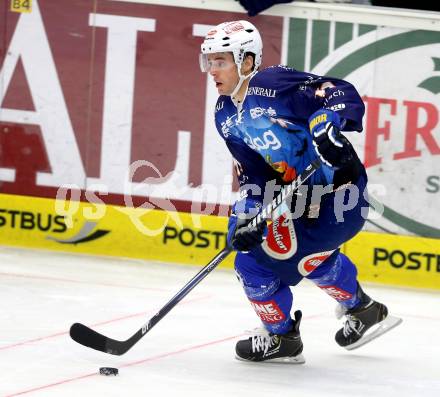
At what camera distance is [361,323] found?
4.91 m

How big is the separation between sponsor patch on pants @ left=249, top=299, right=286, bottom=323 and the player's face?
0.81 metres

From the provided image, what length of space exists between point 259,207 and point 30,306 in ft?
4.53

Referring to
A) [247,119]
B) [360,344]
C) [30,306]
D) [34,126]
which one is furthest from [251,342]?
[34,126]

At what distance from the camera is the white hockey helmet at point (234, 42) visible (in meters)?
4.51

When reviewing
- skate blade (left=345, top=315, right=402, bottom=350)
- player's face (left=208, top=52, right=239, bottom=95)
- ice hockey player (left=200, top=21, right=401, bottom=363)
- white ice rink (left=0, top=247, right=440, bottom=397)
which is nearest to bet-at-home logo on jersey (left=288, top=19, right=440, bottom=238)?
white ice rink (left=0, top=247, right=440, bottom=397)

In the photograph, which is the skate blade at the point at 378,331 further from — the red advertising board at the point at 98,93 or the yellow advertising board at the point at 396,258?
the red advertising board at the point at 98,93

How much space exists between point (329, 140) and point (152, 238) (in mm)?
2766

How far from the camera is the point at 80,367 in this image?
444 centimetres

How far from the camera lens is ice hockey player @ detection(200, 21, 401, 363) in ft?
14.9

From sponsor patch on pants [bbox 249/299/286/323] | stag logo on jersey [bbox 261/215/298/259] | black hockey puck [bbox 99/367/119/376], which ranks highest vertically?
stag logo on jersey [bbox 261/215/298/259]

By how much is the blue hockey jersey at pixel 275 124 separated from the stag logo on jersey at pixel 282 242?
0.49ft

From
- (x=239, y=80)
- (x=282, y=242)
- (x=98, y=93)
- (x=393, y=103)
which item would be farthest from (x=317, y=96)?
(x=98, y=93)

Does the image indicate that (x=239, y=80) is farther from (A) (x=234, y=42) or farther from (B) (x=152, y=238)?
(B) (x=152, y=238)

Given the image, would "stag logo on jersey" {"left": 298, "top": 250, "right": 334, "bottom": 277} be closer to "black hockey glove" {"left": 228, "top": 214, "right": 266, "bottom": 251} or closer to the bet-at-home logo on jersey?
"black hockey glove" {"left": 228, "top": 214, "right": 266, "bottom": 251}
